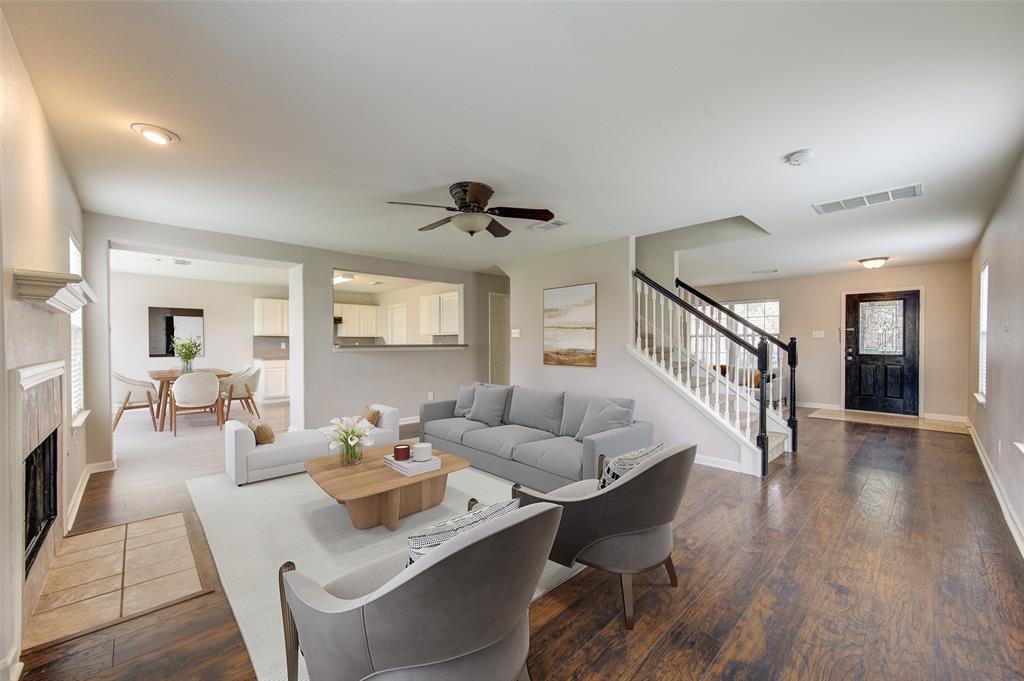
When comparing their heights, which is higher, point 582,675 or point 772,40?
point 772,40

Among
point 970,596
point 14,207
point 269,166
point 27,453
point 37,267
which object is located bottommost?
point 970,596

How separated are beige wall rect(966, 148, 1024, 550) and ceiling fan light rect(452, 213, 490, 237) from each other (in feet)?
11.6

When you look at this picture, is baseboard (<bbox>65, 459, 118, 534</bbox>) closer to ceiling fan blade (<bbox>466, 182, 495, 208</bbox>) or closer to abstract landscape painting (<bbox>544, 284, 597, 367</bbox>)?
ceiling fan blade (<bbox>466, 182, 495, 208</bbox>)

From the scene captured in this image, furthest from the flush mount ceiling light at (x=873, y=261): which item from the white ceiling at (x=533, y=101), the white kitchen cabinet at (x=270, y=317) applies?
the white kitchen cabinet at (x=270, y=317)

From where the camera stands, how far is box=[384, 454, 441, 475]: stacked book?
3.05 meters

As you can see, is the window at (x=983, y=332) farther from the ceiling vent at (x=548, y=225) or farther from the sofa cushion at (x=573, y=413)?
the ceiling vent at (x=548, y=225)

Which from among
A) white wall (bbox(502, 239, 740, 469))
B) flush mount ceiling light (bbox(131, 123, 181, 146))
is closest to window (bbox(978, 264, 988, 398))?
white wall (bbox(502, 239, 740, 469))

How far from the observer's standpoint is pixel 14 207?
5.97 ft

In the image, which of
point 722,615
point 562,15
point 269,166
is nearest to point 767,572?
point 722,615

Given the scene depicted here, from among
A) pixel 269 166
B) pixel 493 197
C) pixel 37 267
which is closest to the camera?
pixel 37 267

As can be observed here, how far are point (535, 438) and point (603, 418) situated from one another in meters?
0.70

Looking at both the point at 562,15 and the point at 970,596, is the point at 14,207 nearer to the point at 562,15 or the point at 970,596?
the point at 562,15

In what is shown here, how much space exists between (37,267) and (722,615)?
152 inches

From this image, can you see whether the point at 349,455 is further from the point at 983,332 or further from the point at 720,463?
the point at 983,332
